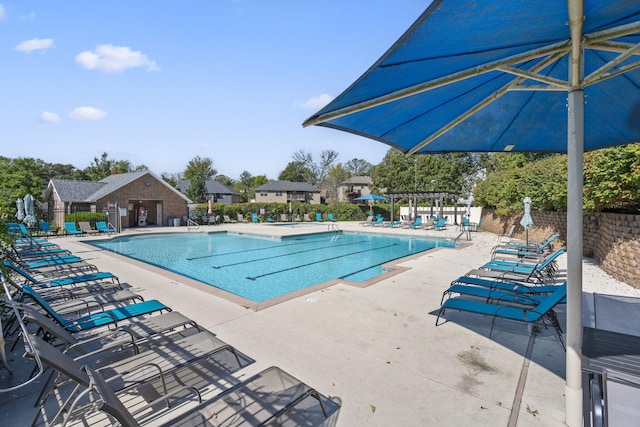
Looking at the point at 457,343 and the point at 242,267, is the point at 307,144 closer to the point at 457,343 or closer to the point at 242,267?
the point at 242,267

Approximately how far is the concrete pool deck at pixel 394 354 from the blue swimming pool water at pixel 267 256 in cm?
278

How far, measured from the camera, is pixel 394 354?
3961mm

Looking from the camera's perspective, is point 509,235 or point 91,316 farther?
point 509,235

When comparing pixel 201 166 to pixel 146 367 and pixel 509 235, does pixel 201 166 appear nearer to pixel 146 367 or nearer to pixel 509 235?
pixel 509 235

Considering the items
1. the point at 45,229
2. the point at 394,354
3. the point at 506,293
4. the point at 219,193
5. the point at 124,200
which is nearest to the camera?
the point at 394,354

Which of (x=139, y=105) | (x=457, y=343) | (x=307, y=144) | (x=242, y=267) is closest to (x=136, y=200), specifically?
(x=139, y=105)

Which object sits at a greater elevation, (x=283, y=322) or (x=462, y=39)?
(x=462, y=39)

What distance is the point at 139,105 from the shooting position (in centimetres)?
1728

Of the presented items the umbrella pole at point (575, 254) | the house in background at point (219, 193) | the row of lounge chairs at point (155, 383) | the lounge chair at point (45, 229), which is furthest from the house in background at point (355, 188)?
the umbrella pole at point (575, 254)

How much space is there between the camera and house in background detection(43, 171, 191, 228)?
23625 mm

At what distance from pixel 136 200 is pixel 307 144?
50.5 metres

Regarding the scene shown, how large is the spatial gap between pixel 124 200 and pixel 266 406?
27800mm

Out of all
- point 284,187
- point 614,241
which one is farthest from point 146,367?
point 284,187

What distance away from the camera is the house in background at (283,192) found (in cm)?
5156
